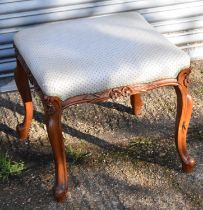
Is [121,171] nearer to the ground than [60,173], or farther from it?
nearer to the ground

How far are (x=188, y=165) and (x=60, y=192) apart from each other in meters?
0.63

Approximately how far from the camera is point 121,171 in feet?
8.45

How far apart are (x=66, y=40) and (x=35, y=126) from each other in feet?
2.39

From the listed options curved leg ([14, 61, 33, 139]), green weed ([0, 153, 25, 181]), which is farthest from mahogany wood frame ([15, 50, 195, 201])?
green weed ([0, 153, 25, 181])

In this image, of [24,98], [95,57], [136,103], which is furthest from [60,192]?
[136,103]

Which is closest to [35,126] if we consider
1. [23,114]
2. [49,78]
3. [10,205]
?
[23,114]

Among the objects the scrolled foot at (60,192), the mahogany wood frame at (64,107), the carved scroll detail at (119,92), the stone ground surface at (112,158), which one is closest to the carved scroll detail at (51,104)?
the mahogany wood frame at (64,107)

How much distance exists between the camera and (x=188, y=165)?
2.52 m

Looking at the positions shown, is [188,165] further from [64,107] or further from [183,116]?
[64,107]

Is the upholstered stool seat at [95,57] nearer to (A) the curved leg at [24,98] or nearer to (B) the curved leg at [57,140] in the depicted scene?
(B) the curved leg at [57,140]

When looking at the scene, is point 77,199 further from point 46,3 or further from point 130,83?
point 46,3

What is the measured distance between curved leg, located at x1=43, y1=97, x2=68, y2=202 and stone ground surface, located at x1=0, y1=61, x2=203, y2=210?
92mm

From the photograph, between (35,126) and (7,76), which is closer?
(35,126)

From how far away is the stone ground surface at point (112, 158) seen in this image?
2424 millimetres
